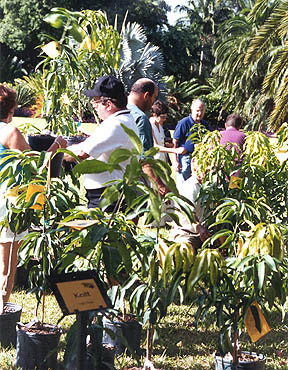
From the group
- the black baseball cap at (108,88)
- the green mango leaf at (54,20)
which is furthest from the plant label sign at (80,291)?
the black baseball cap at (108,88)

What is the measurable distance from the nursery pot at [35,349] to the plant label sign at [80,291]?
1167 millimetres

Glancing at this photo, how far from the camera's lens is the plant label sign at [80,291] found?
1.98 m

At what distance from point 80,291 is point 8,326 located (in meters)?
1.52

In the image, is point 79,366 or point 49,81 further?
point 49,81

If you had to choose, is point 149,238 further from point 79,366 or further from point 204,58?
point 204,58

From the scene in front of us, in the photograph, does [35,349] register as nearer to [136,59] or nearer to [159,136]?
[159,136]

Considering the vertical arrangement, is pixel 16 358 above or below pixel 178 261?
below

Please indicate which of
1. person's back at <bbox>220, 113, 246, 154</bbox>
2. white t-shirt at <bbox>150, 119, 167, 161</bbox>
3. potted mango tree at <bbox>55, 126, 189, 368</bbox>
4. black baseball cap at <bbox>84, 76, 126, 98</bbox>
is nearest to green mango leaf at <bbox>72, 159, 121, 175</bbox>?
potted mango tree at <bbox>55, 126, 189, 368</bbox>

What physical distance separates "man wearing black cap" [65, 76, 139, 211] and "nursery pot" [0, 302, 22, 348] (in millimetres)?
751

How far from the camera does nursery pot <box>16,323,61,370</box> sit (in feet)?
10.0

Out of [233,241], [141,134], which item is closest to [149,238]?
[233,241]

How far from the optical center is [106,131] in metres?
3.31

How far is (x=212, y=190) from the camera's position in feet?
11.9

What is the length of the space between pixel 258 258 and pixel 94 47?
2.12 m
